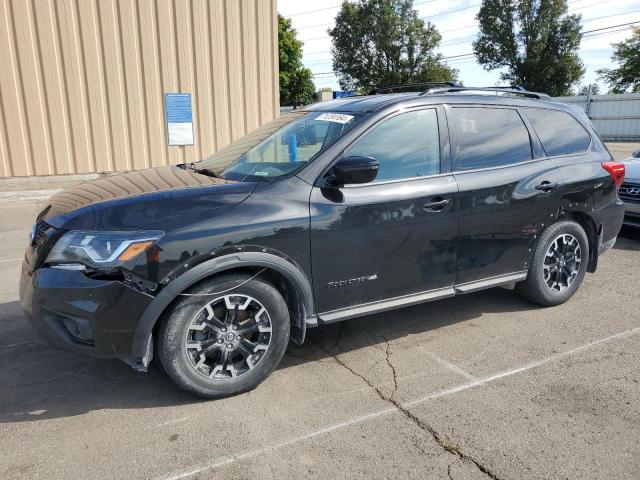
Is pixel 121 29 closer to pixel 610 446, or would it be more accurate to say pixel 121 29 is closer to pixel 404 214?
pixel 404 214

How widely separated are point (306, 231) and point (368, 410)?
1.13 meters

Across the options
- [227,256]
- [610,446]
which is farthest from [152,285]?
[610,446]

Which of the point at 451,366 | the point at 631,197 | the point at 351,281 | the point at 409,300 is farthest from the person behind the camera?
the point at 631,197

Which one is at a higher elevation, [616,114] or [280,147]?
[280,147]

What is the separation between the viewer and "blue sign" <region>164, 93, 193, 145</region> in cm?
1195

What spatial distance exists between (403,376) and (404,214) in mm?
1088

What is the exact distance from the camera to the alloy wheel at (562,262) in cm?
454

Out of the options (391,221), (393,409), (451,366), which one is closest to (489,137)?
(391,221)

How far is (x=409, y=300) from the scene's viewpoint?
3.73 m

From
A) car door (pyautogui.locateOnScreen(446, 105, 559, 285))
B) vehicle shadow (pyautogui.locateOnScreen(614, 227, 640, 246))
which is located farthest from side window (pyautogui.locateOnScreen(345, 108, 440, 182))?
vehicle shadow (pyautogui.locateOnScreen(614, 227, 640, 246))

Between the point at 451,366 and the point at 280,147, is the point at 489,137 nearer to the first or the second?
the point at 280,147

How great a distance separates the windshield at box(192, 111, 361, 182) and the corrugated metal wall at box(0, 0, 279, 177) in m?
8.36

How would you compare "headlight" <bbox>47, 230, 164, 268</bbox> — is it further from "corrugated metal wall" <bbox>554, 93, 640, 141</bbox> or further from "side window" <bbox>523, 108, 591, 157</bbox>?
"corrugated metal wall" <bbox>554, 93, 640, 141</bbox>

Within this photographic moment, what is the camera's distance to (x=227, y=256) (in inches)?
118
